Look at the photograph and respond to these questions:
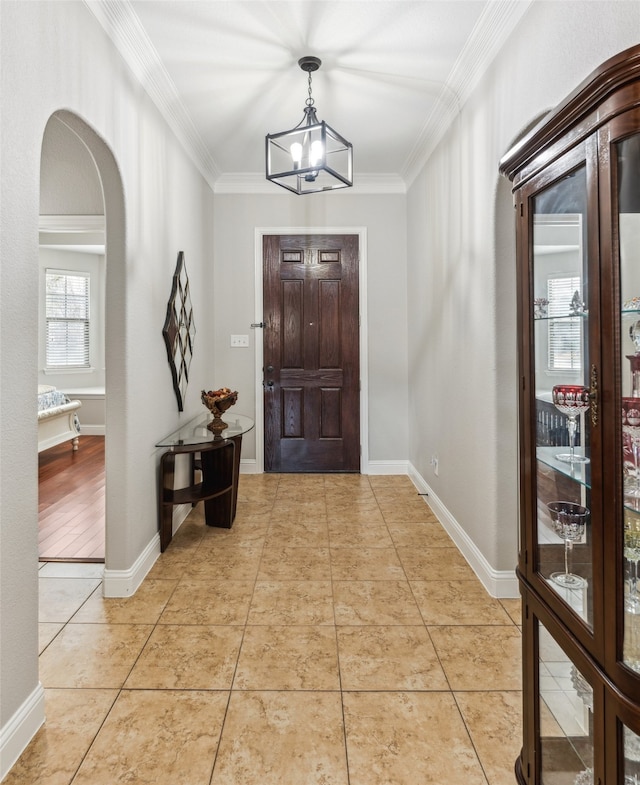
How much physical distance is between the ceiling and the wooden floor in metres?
2.76

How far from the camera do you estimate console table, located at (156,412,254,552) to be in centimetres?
298

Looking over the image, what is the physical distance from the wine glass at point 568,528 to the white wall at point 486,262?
1.29 metres

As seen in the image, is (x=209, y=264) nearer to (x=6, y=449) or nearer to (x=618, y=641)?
(x=6, y=449)

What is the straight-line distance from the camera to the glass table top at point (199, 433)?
9.75ft

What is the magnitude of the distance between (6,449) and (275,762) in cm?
124

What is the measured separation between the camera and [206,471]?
11.0ft

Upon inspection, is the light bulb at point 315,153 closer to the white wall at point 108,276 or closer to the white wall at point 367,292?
the white wall at point 108,276

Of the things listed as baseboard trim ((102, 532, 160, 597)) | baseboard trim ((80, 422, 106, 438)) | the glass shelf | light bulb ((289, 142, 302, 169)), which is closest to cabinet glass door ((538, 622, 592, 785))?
the glass shelf

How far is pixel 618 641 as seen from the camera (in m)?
0.94

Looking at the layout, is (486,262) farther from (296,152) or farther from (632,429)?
(632,429)

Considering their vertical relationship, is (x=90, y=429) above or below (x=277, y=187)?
below

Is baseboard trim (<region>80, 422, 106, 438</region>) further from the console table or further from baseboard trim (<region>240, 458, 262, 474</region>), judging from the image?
the console table

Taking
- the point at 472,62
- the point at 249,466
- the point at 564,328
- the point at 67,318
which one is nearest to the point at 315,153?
the point at 472,62

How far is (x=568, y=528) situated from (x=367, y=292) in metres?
3.80
